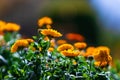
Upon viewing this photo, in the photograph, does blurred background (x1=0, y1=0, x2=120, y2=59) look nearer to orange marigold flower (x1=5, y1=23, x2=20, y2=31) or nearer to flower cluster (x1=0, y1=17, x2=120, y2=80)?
orange marigold flower (x1=5, y1=23, x2=20, y2=31)

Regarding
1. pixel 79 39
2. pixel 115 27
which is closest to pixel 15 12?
pixel 115 27

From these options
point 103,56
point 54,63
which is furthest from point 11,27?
point 103,56

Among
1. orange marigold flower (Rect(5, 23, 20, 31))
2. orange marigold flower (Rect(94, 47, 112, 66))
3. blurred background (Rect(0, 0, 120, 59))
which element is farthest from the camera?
blurred background (Rect(0, 0, 120, 59))

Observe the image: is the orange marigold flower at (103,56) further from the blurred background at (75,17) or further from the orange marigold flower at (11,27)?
the blurred background at (75,17)

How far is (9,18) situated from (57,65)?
27.5 ft

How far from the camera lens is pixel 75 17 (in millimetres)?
9594

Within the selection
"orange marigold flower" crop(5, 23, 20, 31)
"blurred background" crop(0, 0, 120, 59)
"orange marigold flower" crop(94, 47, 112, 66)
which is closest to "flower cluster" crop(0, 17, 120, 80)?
"orange marigold flower" crop(94, 47, 112, 66)

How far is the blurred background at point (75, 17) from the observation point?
9258 mm

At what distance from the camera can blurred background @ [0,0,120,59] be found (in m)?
9.26

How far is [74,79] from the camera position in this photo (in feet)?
8.50

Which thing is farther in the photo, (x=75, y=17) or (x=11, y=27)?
(x=75, y=17)

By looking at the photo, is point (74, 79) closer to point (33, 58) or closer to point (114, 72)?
point (33, 58)

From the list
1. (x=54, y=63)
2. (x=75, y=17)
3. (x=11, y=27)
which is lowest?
(x=54, y=63)

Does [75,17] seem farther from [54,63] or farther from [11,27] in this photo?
[54,63]
